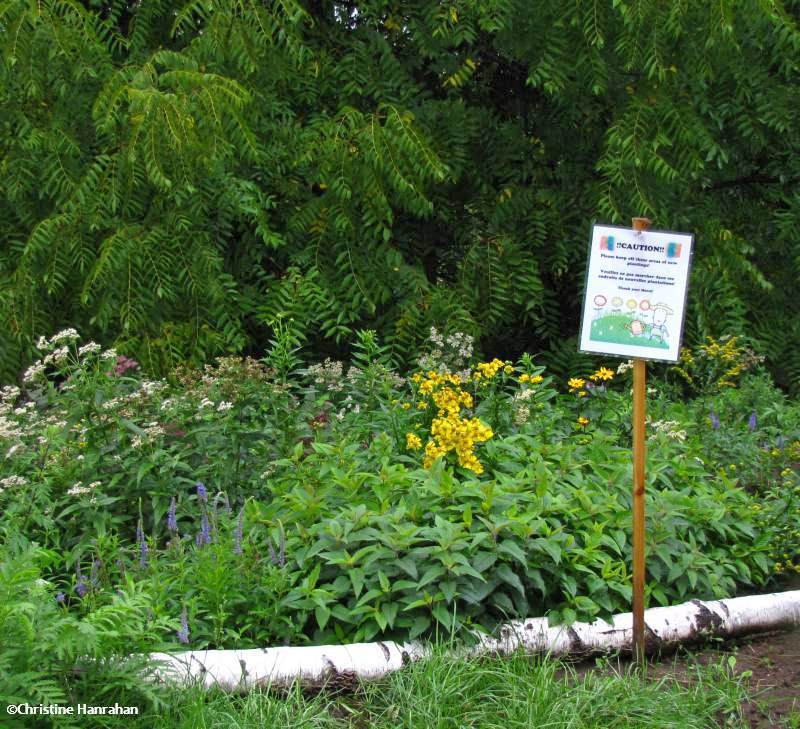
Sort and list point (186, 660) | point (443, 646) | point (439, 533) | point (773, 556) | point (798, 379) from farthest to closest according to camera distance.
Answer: point (798, 379)
point (773, 556)
point (439, 533)
point (443, 646)
point (186, 660)

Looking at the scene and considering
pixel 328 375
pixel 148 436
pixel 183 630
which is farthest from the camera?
pixel 328 375

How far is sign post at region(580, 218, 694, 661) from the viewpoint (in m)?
3.62

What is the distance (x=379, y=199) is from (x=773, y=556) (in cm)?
328

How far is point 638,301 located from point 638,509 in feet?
2.58

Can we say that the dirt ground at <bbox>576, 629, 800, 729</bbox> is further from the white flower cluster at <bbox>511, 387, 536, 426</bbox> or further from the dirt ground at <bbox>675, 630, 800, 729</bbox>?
the white flower cluster at <bbox>511, 387, 536, 426</bbox>

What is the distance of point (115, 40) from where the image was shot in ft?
22.5

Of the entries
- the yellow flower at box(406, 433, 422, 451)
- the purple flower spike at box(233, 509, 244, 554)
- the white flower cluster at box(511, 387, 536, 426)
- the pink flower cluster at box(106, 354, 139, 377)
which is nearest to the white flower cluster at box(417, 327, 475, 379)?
the white flower cluster at box(511, 387, 536, 426)

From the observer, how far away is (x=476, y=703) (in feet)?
10.8

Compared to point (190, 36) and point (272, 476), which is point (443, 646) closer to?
point (272, 476)

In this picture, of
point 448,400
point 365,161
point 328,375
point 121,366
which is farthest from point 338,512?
point 365,161

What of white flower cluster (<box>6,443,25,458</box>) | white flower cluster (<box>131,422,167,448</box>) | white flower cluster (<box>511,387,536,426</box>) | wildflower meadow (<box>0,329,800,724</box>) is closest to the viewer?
wildflower meadow (<box>0,329,800,724</box>)

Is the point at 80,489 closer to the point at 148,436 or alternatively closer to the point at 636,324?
the point at 148,436

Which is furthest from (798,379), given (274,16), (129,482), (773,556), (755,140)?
(129,482)

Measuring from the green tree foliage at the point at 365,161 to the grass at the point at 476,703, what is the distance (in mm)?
3212
